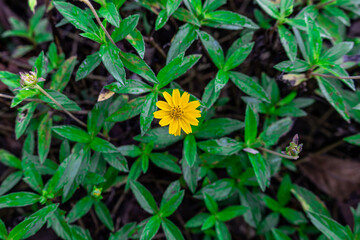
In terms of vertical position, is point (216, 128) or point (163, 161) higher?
point (216, 128)

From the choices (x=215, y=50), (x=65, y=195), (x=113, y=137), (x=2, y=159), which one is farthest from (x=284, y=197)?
(x=2, y=159)

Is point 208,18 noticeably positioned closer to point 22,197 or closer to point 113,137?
point 113,137

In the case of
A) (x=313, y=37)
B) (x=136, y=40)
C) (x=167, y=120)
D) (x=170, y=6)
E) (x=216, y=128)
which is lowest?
(x=216, y=128)

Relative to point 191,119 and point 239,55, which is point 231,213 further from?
point 239,55

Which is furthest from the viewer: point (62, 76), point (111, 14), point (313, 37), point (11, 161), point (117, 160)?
point (11, 161)

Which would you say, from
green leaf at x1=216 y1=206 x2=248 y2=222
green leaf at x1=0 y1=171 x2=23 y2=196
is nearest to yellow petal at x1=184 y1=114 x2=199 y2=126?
green leaf at x1=216 y1=206 x2=248 y2=222

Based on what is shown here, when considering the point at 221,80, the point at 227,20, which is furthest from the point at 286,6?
the point at 221,80

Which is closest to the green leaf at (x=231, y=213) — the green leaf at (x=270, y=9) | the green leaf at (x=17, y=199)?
the green leaf at (x=17, y=199)
